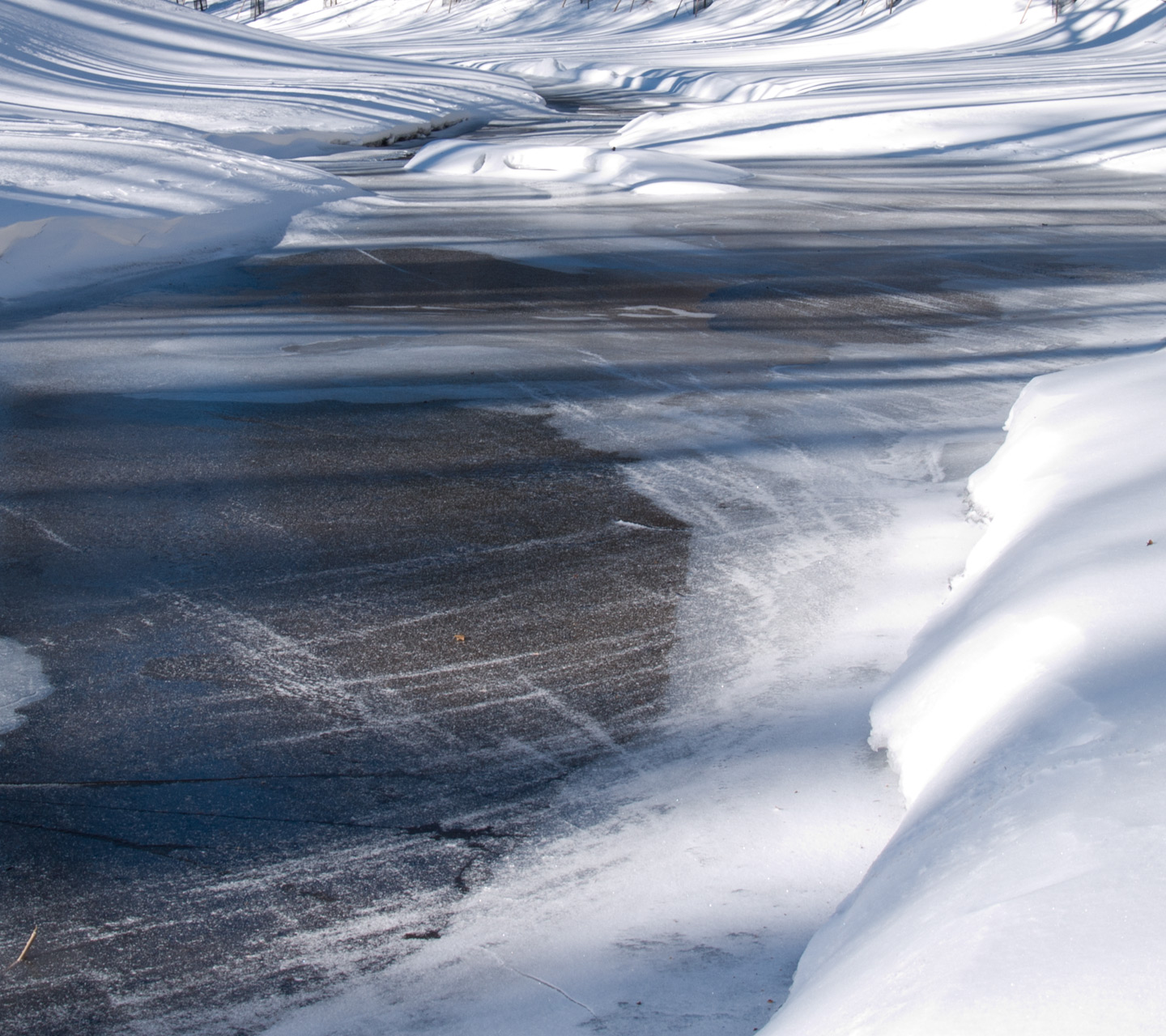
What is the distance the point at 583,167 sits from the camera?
14125 millimetres

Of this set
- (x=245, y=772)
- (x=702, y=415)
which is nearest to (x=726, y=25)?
(x=702, y=415)

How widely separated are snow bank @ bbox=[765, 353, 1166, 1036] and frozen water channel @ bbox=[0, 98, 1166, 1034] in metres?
0.27

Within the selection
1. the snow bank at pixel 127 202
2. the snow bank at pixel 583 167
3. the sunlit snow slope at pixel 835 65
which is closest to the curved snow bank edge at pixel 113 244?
the snow bank at pixel 127 202

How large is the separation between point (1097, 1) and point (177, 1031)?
128 ft

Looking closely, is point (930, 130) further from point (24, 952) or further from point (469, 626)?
point (24, 952)

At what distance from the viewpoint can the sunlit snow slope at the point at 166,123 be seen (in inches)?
365

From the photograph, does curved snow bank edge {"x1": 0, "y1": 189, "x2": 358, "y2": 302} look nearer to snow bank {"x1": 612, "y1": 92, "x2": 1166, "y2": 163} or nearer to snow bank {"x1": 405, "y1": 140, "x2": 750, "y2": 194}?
snow bank {"x1": 405, "y1": 140, "x2": 750, "y2": 194}

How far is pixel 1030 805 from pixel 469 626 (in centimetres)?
201

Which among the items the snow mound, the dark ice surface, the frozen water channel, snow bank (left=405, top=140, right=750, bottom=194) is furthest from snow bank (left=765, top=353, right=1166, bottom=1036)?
the snow mound

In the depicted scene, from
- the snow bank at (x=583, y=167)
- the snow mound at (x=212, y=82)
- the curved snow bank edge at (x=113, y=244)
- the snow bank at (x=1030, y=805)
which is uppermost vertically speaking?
the snow mound at (x=212, y=82)

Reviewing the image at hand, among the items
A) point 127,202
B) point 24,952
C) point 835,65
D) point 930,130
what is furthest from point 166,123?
point 835,65

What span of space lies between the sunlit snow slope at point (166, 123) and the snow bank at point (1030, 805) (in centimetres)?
725

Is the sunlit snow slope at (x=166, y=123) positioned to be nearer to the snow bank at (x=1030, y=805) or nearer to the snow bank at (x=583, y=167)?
the snow bank at (x=583, y=167)

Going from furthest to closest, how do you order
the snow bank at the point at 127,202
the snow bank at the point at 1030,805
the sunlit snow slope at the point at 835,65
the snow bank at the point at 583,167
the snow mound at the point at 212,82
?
the snow mound at the point at 212,82 → the sunlit snow slope at the point at 835,65 → the snow bank at the point at 583,167 → the snow bank at the point at 127,202 → the snow bank at the point at 1030,805
